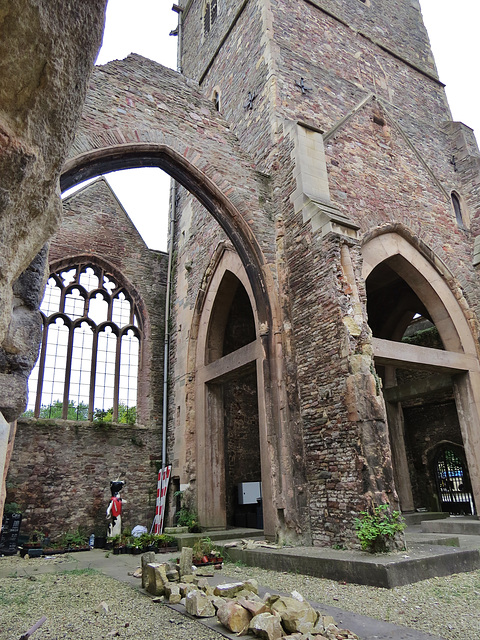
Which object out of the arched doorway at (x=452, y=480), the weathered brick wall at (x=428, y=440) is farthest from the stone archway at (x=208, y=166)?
the arched doorway at (x=452, y=480)

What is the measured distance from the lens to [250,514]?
11.1 meters

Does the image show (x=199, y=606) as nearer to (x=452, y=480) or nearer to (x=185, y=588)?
(x=185, y=588)

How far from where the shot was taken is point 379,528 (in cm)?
618

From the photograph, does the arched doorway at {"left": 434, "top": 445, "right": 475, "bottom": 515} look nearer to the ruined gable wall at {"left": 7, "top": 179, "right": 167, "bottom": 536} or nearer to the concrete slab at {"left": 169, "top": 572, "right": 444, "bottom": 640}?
the ruined gable wall at {"left": 7, "top": 179, "right": 167, "bottom": 536}

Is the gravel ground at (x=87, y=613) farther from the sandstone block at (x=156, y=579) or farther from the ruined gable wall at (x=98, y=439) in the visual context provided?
the ruined gable wall at (x=98, y=439)

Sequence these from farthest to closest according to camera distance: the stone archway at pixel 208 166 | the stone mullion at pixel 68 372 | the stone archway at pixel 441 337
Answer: the stone mullion at pixel 68 372 < the stone archway at pixel 441 337 < the stone archway at pixel 208 166

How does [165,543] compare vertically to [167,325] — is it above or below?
below

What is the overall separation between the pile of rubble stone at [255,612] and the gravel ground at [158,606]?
149mm

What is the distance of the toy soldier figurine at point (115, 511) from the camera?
10.2 metres

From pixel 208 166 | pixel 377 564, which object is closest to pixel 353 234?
pixel 208 166

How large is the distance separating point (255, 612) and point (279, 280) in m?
6.57

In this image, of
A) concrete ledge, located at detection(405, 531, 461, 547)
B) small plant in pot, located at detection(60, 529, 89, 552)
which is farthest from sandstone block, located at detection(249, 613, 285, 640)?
small plant in pot, located at detection(60, 529, 89, 552)

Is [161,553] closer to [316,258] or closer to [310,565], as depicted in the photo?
[310,565]

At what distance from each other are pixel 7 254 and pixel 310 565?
19.3 ft
